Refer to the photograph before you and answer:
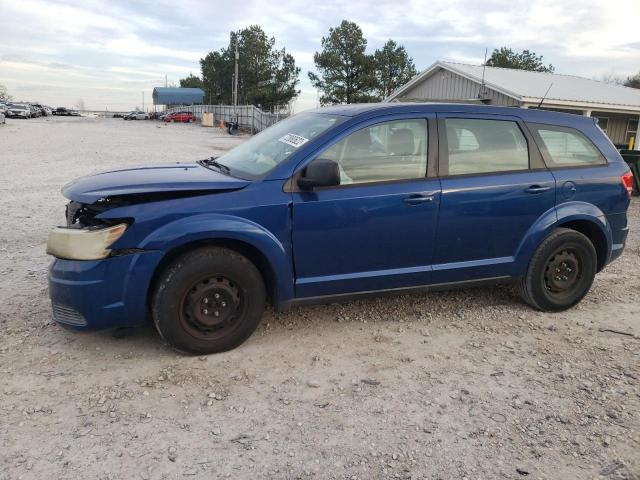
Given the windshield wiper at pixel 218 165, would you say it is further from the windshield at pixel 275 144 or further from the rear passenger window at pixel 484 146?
the rear passenger window at pixel 484 146

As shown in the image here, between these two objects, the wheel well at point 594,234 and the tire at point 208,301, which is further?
the wheel well at point 594,234

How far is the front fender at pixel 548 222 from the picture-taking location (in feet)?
14.2

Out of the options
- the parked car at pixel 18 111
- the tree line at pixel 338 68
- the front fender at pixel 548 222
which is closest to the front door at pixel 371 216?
the front fender at pixel 548 222

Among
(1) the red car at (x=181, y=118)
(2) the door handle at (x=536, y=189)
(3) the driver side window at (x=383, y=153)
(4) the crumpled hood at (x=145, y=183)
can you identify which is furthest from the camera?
(1) the red car at (x=181, y=118)

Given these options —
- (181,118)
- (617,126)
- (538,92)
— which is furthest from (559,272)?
(181,118)

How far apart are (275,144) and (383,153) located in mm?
861

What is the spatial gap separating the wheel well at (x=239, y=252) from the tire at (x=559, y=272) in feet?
7.32

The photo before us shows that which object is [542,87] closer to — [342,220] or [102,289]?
[342,220]

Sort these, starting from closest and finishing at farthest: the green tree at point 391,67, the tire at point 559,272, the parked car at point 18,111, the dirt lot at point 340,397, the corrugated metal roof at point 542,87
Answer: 1. the dirt lot at point 340,397
2. the tire at point 559,272
3. the corrugated metal roof at point 542,87
4. the parked car at point 18,111
5. the green tree at point 391,67

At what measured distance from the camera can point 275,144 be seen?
4.16m

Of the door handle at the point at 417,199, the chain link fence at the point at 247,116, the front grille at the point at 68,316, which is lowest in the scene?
the front grille at the point at 68,316

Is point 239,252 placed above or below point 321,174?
below

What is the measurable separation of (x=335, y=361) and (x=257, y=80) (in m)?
70.5

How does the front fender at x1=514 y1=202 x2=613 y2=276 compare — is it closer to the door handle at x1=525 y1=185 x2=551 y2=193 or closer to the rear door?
the rear door
